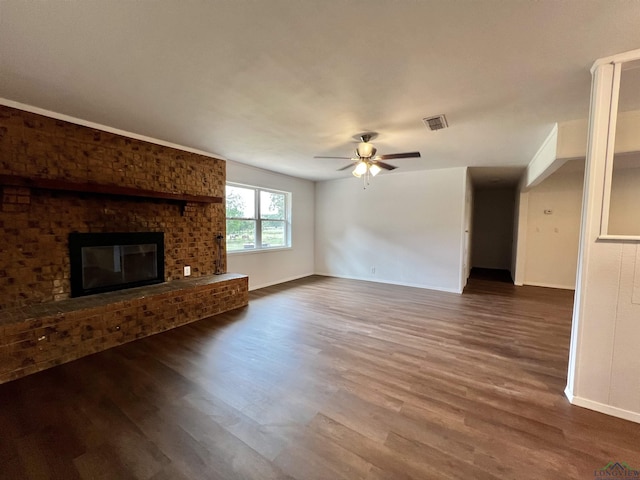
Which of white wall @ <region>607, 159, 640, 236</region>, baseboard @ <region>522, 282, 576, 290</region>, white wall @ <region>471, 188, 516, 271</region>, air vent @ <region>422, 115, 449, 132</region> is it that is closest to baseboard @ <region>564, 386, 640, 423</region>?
air vent @ <region>422, 115, 449, 132</region>

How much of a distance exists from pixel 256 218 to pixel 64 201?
299cm

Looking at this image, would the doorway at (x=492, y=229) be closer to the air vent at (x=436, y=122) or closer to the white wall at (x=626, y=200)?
the white wall at (x=626, y=200)

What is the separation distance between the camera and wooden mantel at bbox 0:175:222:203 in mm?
2474

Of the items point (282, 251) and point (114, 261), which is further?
point (282, 251)

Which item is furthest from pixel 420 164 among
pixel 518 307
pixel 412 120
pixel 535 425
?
pixel 535 425

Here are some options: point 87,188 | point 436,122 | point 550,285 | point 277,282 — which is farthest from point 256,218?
point 550,285

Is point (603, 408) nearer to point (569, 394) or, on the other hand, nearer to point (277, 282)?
point (569, 394)

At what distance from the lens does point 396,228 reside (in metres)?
5.91

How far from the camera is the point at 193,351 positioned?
278 centimetres

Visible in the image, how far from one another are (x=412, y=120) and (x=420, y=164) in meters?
2.30

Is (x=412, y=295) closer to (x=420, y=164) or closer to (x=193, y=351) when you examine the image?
(x=420, y=164)

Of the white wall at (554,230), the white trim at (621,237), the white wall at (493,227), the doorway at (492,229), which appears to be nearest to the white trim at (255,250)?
the white trim at (621,237)

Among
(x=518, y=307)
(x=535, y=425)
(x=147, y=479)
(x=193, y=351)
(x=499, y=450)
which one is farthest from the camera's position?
(x=518, y=307)

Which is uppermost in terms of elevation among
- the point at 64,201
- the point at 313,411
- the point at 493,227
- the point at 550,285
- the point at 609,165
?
the point at 609,165
